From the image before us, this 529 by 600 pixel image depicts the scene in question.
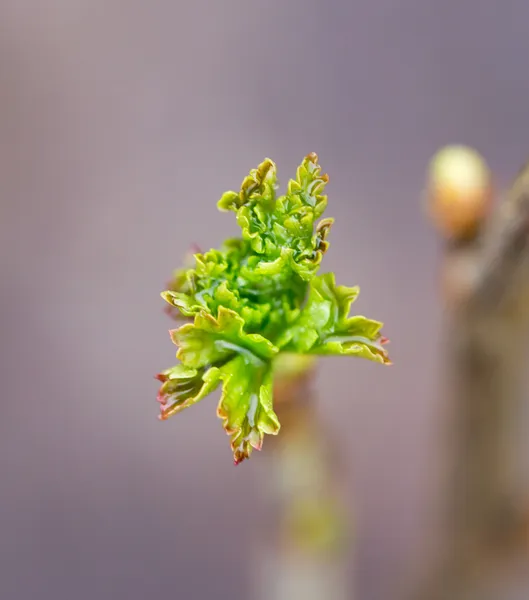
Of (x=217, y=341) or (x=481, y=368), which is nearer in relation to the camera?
(x=217, y=341)

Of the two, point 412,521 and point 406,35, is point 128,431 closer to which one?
point 412,521

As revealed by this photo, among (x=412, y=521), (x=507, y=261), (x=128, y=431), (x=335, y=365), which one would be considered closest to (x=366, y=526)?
(x=412, y=521)

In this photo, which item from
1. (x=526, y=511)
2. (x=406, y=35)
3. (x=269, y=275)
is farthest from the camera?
(x=406, y=35)

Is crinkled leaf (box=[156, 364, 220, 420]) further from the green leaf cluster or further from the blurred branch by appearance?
the blurred branch

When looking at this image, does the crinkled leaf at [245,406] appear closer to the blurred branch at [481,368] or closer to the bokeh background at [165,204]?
the blurred branch at [481,368]

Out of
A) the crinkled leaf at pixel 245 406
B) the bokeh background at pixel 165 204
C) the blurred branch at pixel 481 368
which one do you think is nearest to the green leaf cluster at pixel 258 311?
the crinkled leaf at pixel 245 406

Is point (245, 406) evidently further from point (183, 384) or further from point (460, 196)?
point (460, 196)

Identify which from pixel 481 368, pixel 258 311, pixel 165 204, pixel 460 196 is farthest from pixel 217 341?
pixel 165 204
